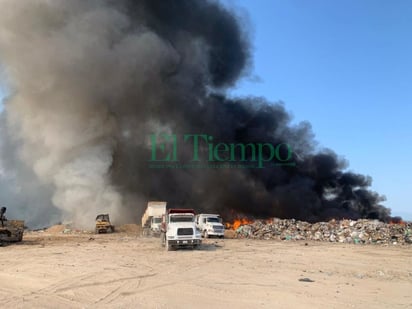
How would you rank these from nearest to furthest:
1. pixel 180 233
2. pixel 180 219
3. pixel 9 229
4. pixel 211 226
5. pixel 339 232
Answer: pixel 180 233 < pixel 180 219 < pixel 9 229 < pixel 339 232 < pixel 211 226

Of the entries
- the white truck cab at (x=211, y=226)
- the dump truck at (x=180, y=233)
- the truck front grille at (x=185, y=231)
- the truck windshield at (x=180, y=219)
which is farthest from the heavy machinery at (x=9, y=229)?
the white truck cab at (x=211, y=226)

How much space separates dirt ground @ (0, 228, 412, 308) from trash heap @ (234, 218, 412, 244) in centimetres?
941

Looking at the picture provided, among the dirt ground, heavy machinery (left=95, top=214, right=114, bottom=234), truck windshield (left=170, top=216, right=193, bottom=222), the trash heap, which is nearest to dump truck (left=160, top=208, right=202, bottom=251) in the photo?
truck windshield (left=170, top=216, right=193, bottom=222)

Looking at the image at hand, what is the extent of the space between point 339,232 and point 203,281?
2153 centimetres

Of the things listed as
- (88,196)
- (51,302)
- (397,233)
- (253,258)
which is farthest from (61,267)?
(88,196)

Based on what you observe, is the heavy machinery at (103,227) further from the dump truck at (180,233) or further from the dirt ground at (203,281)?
the dirt ground at (203,281)

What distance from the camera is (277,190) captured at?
53.7 m

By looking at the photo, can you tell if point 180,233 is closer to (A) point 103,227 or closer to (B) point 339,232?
(B) point 339,232

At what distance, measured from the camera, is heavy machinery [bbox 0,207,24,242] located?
83.6 ft

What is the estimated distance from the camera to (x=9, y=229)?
26.0 m

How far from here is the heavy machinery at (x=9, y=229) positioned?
25.5 meters

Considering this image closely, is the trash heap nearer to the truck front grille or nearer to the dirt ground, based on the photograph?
the dirt ground

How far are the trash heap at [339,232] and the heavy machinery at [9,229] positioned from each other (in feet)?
57.3

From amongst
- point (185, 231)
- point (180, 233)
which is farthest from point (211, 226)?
point (180, 233)
